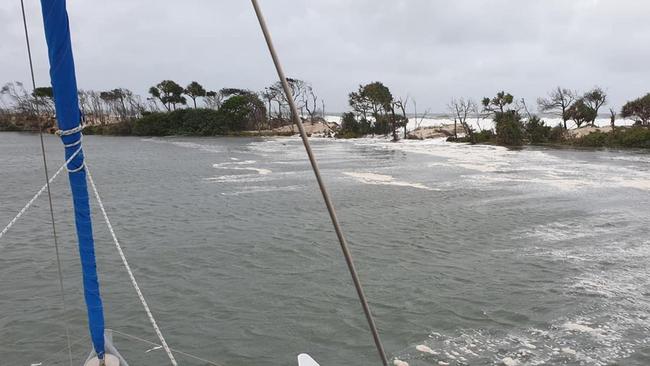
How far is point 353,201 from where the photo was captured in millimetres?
14695

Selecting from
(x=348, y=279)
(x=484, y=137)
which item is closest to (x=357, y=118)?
(x=484, y=137)

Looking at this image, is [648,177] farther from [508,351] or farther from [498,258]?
[508,351]

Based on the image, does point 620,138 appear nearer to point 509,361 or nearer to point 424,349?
point 509,361

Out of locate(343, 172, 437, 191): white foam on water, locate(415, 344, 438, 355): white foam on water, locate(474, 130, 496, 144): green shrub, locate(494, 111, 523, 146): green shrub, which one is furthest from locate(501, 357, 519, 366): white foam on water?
locate(474, 130, 496, 144): green shrub

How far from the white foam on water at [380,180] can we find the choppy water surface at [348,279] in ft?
6.64

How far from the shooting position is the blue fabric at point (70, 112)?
8.77 feet

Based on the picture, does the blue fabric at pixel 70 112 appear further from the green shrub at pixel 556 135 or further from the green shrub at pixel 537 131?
the green shrub at pixel 556 135

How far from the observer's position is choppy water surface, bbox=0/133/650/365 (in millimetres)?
5168

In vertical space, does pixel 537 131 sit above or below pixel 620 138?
above

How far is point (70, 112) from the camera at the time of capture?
2887 millimetres

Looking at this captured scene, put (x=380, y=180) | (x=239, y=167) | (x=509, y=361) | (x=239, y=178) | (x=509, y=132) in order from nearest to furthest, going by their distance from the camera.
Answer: (x=509, y=361)
(x=380, y=180)
(x=239, y=178)
(x=239, y=167)
(x=509, y=132)

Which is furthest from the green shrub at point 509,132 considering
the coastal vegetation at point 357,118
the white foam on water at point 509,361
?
the white foam on water at point 509,361

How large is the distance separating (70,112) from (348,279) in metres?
5.45

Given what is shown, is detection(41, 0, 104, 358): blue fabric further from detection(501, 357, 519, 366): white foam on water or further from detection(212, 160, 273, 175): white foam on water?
detection(212, 160, 273, 175): white foam on water
